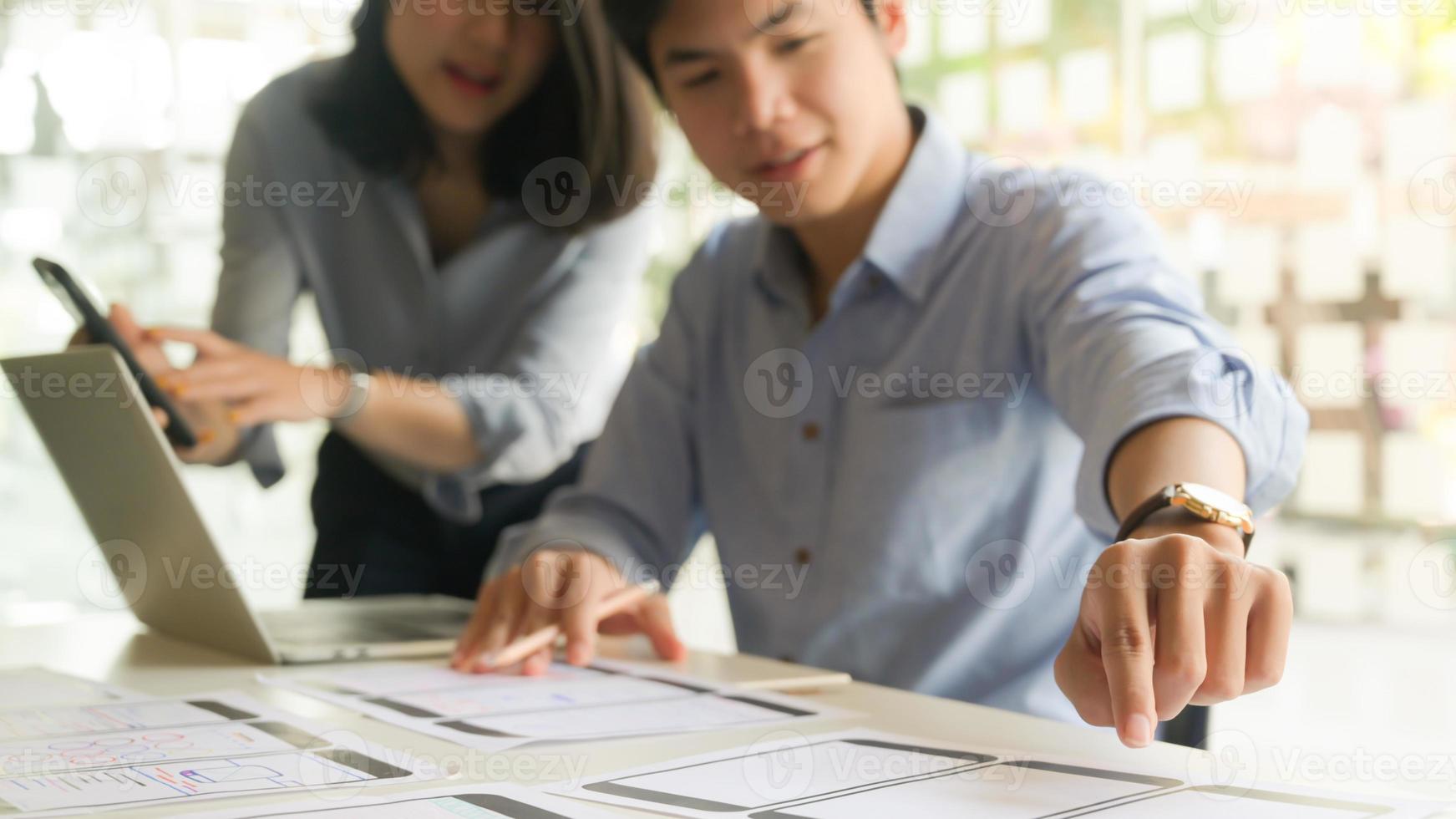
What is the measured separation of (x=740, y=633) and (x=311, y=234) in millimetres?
666

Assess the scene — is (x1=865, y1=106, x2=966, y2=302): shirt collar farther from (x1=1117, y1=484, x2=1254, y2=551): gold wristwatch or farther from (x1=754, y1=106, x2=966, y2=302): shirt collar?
(x1=1117, y1=484, x2=1254, y2=551): gold wristwatch

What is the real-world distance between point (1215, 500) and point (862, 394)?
0.46m

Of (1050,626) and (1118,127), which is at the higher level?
(1118,127)

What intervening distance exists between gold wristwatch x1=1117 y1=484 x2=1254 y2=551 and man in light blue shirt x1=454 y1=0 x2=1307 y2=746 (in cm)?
16

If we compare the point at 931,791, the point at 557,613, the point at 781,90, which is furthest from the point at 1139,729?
the point at 781,90

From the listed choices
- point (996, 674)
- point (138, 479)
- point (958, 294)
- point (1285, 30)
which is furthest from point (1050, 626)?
point (1285, 30)

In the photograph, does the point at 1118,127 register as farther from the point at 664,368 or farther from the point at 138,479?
the point at 138,479

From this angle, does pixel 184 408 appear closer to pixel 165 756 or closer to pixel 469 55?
pixel 469 55

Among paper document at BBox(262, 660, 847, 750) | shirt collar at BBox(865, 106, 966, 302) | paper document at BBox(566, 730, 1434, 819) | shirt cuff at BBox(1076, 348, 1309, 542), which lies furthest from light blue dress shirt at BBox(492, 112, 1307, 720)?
paper document at BBox(566, 730, 1434, 819)

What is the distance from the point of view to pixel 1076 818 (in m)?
0.48

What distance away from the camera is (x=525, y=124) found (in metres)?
1.36

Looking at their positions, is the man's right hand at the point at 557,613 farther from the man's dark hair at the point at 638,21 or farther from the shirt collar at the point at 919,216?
the man's dark hair at the point at 638,21

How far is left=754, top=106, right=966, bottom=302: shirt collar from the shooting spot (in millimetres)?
1057

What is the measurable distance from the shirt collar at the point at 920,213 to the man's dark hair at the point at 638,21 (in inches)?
5.0
